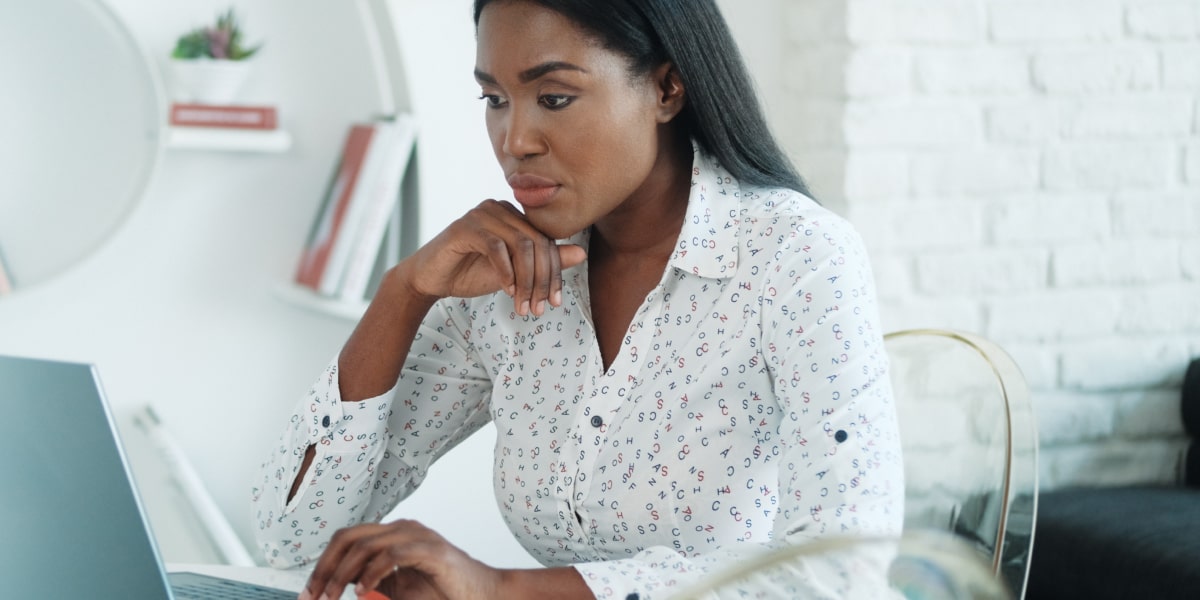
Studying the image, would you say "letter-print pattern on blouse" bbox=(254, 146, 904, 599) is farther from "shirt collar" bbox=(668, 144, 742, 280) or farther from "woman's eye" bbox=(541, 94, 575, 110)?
"woman's eye" bbox=(541, 94, 575, 110)

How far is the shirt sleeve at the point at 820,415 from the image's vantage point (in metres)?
0.96

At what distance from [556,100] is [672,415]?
312mm

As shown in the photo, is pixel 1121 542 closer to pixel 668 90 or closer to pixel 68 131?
pixel 668 90

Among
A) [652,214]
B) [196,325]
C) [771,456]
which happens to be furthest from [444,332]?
[196,325]

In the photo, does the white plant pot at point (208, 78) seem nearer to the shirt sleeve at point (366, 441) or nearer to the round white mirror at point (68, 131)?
the round white mirror at point (68, 131)

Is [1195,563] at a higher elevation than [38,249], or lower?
lower

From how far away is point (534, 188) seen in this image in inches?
45.0

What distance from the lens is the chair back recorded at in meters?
1.11

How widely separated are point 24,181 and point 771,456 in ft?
4.39

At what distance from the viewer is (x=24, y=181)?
1.92 meters

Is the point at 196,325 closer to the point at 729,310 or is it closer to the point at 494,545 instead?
the point at 494,545

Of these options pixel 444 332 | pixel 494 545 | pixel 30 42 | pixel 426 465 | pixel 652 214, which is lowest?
pixel 494 545

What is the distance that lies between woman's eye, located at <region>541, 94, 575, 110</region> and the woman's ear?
11 centimetres

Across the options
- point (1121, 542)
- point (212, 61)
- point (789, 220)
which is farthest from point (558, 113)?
point (1121, 542)
